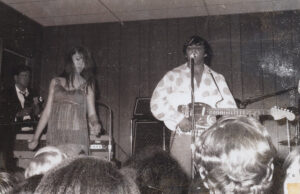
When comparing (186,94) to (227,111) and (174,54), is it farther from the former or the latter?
(174,54)

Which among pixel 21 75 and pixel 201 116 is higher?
pixel 21 75

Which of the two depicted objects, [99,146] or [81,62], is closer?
[81,62]

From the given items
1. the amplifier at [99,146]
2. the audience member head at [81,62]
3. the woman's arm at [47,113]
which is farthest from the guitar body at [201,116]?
the amplifier at [99,146]

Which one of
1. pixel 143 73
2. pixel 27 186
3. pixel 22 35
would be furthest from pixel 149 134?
pixel 27 186

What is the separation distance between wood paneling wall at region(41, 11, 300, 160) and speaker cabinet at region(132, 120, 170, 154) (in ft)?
3.05

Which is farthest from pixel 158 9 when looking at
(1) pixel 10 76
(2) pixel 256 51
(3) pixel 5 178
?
(3) pixel 5 178

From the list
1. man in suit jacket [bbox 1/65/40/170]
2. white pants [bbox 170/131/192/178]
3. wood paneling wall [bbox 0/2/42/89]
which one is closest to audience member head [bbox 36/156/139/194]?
white pants [bbox 170/131/192/178]

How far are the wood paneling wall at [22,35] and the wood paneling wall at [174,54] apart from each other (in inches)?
6.1

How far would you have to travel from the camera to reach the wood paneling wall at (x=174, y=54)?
537cm

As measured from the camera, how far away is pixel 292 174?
0.97 meters

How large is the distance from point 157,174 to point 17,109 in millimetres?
3797

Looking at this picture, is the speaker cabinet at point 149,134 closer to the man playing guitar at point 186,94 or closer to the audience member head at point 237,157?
the man playing guitar at point 186,94

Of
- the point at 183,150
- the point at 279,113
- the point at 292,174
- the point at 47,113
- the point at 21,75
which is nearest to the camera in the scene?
the point at 292,174

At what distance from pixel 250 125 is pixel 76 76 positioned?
Result: 2.33 metres
